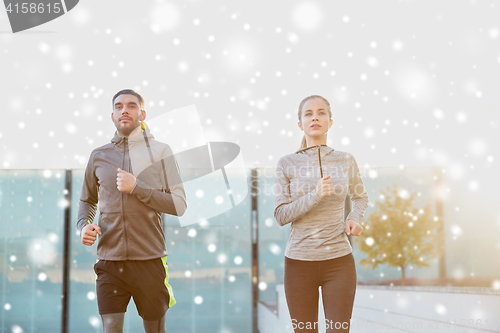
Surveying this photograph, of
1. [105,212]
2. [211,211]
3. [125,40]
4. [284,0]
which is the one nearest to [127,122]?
[105,212]

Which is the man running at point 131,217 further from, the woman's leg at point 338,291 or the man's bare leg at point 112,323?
the woman's leg at point 338,291

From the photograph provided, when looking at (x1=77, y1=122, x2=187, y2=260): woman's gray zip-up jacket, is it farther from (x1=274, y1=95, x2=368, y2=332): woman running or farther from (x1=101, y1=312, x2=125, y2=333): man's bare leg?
(x1=274, y1=95, x2=368, y2=332): woman running

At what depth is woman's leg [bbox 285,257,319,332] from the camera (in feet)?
6.09

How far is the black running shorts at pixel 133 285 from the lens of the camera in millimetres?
1964

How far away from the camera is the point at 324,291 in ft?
6.14

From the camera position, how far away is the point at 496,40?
4.27m

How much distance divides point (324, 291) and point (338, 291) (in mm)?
69

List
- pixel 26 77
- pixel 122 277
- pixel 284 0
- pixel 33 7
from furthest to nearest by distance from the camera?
pixel 26 77 → pixel 284 0 → pixel 33 7 → pixel 122 277

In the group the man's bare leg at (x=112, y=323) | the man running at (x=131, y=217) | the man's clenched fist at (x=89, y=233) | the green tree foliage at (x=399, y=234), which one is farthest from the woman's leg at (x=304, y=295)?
the green tree foliage at (x=399, y=234)

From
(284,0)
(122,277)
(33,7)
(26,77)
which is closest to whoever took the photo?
(122,277)

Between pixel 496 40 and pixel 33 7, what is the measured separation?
4.19 m

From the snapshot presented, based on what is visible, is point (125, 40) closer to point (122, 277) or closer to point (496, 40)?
point (122, 277)

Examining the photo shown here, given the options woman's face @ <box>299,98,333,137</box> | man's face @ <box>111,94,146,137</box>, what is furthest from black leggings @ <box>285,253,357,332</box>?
man's face @ <box>111,94,146,137</box>

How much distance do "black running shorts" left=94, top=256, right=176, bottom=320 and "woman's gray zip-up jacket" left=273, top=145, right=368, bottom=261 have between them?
0.60m
